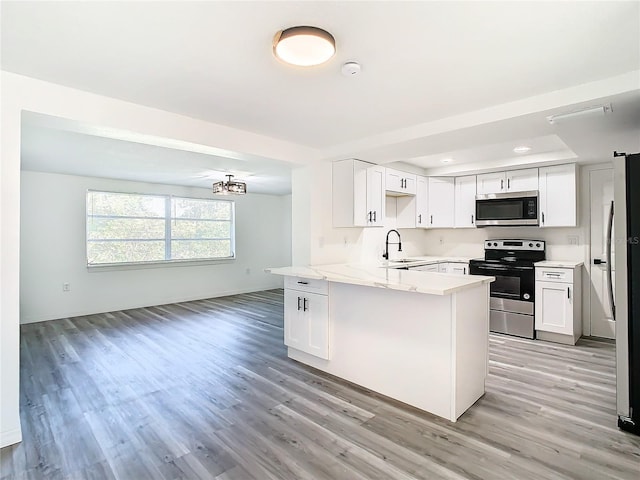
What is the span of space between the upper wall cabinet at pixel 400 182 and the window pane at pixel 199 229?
4.24 metres

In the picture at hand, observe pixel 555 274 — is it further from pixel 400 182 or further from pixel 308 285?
pixel 308 285

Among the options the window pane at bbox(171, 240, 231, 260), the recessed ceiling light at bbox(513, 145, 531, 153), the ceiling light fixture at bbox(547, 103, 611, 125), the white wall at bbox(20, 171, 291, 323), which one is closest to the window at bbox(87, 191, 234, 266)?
the window pane at bbox(171, 240, 231, 260)

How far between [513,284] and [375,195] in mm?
2136

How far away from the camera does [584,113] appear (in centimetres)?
246

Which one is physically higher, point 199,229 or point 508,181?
point 508,181

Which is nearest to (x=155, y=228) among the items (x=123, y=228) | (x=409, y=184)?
(x=123, y=228)

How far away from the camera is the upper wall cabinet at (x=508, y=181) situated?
15.1ft

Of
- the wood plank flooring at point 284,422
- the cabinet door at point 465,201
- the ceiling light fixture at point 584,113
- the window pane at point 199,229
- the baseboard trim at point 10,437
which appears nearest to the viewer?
the wood plank flooring at point 284,422

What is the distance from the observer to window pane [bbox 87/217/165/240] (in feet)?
19.6

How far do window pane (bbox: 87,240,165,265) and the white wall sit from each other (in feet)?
0.50

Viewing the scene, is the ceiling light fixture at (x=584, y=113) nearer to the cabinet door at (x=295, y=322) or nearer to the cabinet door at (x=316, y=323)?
the cabinet door at (x=316, y=323)

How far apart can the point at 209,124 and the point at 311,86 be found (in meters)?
1.20

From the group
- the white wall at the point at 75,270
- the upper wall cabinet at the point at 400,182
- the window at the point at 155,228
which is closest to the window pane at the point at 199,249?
the window at the point at 155,228

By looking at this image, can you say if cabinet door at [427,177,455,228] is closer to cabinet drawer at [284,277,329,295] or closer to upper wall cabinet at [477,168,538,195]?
upper wall cabinet at [477,168,538,195]
